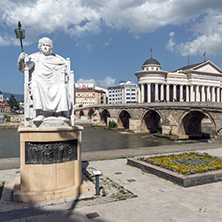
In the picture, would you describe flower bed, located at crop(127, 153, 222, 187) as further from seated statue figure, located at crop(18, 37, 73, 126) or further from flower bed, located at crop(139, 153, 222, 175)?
seated statue figure, located at crop(18, 37, 73, 126)

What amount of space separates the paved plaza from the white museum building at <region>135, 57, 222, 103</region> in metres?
56.8

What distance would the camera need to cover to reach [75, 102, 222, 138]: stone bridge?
29.5 m

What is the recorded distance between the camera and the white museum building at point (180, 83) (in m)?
66.3

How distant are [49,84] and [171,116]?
29611 millimetres

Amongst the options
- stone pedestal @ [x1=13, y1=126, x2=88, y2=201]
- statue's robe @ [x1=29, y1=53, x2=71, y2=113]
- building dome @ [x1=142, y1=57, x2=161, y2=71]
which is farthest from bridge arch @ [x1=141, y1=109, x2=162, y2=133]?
stone pedestal @ [x1=13, y1=126, x2=88, y2=201]

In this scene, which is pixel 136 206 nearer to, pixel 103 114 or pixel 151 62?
pixel 103 114

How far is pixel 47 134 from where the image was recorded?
24.1 feet

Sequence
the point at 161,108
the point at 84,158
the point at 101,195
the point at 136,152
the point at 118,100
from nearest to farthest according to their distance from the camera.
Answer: the point at 101,195, the point at 84,158, the point at 136,152, the point at 161,108, the point at 118,100

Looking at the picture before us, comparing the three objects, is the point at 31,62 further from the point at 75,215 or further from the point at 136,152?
the point at 136,152

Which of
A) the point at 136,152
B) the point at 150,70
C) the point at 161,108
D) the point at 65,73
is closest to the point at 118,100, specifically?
the point at 150,70

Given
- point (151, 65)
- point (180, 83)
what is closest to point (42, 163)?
point (151, 65)

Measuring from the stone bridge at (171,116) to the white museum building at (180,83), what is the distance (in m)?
18.1

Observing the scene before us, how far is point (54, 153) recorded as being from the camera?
7449 mm

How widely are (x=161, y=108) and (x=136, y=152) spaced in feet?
73.9
